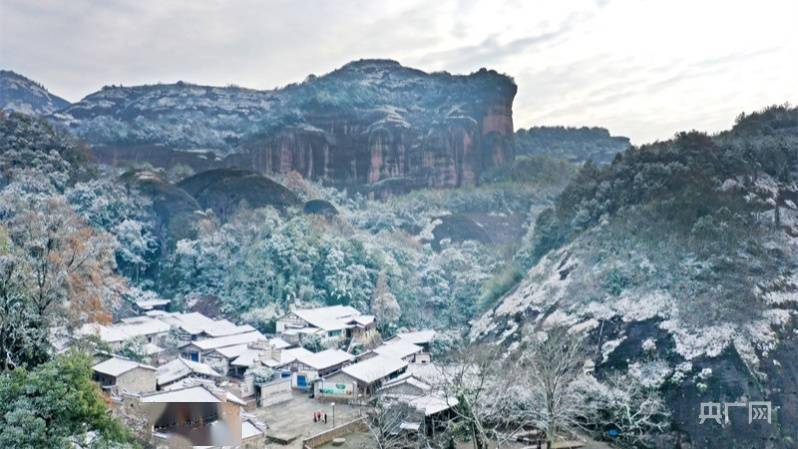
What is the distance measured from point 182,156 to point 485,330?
5926cm

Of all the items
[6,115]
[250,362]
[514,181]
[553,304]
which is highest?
[6,115]

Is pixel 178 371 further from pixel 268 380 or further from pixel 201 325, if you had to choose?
pixel 201 325

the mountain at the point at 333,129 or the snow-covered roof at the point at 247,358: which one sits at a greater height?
the mountain at the point at 333,129

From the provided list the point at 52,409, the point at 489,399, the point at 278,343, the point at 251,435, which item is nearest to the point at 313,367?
the point at 278,343

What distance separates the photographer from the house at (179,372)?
25.3 meters

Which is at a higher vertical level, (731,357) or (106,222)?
(106,222)

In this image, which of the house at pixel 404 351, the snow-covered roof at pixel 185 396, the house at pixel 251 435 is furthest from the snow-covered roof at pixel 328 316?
the snow-covered roof at pixel 185 396

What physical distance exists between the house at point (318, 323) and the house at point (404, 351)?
118 inches

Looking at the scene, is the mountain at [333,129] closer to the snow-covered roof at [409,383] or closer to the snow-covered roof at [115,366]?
the snow-covered roof at [115,366]

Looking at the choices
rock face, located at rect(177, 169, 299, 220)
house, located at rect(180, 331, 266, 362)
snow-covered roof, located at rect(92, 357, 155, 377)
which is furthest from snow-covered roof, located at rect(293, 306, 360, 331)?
rock face, located at rect(177, 169, 299, 220)

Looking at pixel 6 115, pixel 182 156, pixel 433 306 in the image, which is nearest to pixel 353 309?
pixel 433 306

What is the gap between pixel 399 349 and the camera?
111 feet

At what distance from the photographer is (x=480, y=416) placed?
20.9m

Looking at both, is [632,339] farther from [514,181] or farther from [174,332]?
[514,181]
